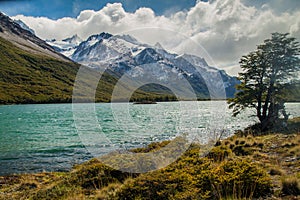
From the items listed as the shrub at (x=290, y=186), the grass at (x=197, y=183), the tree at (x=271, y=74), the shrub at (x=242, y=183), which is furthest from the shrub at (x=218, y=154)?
the tree at (x=271, y=74)

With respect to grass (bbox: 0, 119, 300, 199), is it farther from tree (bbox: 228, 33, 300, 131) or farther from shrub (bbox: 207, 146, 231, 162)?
tree (bbox: 228, 33, 300, 131)

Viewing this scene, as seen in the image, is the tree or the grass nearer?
the grass

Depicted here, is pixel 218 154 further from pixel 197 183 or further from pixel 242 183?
pixel 197 183

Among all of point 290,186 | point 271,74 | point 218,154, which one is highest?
point 271,74

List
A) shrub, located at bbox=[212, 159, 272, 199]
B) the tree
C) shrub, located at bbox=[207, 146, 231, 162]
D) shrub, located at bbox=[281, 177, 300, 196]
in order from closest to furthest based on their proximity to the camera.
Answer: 1. shrub, located at bbox=[281, 177, 300, 196]
2. shrub, located at bbox=[212, 159, 272, 199]
3. shrub, located at bbox=[207, 146, 231, 162]
4. the tree

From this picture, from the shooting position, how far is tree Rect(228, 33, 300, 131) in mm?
29922

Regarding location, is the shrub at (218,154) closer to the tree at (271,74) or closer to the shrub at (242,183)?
Answer: the shrub at (242,183)

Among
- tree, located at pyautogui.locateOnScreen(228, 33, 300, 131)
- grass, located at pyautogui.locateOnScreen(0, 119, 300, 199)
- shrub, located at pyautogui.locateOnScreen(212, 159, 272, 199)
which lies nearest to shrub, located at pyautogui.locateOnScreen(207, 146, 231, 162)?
grass, located at pyautogui.locateOnScreen(0, 119, 300, 199)

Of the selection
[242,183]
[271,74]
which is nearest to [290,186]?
[242,183]

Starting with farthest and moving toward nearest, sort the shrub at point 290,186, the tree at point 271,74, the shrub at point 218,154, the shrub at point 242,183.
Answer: the tree at point 271,74 → the shrub at point 218,154 → the shrub at point 242,183 → the shrub at point 290,186

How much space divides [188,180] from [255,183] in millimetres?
2032

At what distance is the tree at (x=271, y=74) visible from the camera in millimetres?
29922

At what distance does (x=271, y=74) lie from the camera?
3148 centimetres

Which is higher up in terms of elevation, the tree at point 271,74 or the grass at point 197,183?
the tree at point 271,74
